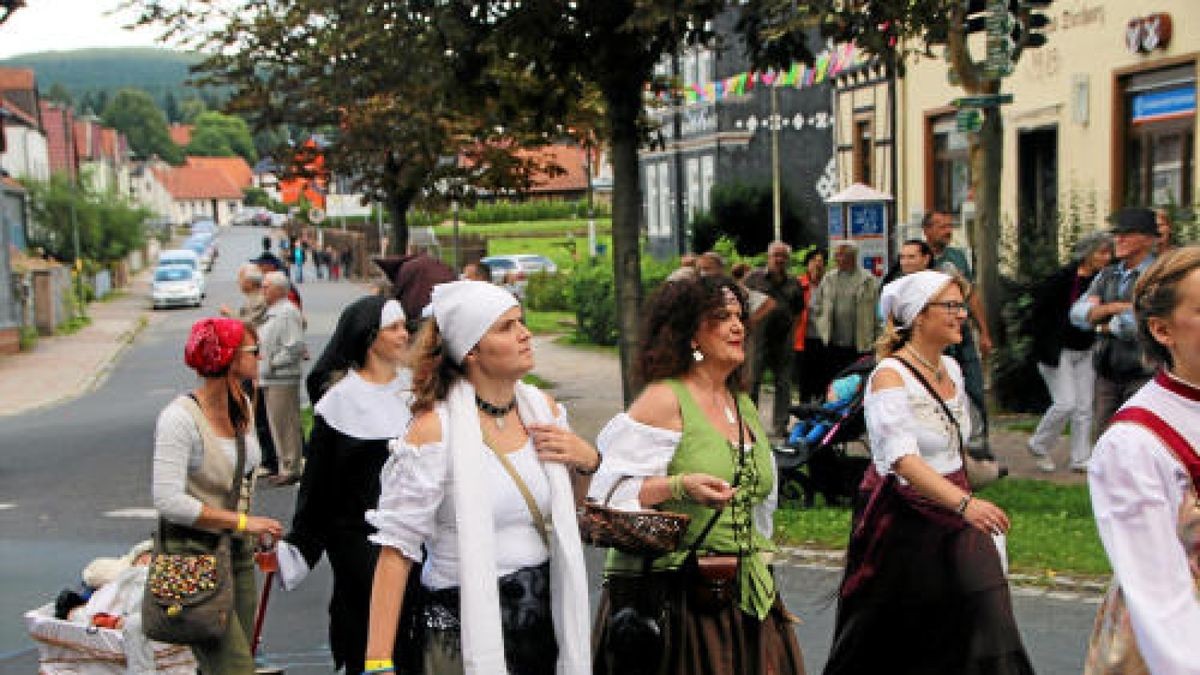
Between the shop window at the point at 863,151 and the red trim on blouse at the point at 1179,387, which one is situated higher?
the shop window at the point at 863,151

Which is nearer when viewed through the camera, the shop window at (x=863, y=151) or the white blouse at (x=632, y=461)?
the white blouse at (x=632, y=461)

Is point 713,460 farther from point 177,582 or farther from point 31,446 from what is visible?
point 31,446

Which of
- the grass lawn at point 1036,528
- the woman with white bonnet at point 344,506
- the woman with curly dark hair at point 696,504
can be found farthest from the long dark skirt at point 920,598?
the grass lawn at point 1036,528

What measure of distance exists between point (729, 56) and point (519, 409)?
112 feet

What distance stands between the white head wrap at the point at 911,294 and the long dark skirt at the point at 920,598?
2.01ft

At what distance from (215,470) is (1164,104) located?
1557 cm

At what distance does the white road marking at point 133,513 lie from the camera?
11545 millimetres

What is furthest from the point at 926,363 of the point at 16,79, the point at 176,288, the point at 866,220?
the point at 16,79

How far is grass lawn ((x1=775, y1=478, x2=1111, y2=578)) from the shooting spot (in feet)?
26.8

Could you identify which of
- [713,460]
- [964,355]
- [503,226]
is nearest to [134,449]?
[964,355]

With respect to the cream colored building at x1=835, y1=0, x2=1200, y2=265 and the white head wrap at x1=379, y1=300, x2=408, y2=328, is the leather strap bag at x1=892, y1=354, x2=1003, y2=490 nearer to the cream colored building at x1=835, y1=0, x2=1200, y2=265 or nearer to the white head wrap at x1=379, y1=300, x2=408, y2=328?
the white head wrap at x1=379, y1=300, x2=408, y2=328

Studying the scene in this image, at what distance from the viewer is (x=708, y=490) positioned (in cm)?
424

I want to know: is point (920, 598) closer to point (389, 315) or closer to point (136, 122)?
point (389, 315)

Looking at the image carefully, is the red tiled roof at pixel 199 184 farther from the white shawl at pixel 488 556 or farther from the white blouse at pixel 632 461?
the white shawl at pixel 488 556
